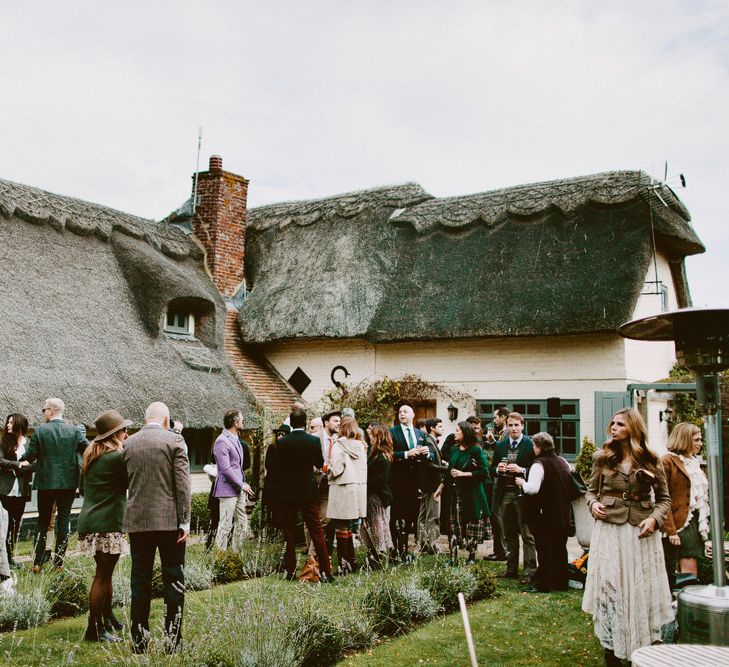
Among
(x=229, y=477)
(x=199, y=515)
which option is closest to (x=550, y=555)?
(x=229, y=477)

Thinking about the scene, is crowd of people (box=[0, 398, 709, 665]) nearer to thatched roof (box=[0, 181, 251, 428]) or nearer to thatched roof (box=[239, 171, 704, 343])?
thatched roof (box=[0, 181, 251, 428])

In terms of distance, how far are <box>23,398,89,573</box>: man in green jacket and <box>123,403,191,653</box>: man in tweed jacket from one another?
3.32 meters

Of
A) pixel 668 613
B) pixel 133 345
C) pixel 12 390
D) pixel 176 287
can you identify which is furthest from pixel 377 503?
pixel 176 287

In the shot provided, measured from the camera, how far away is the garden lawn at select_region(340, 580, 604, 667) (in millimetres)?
6512

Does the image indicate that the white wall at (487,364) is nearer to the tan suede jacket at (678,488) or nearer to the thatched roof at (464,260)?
the thatched roof at (464,260)

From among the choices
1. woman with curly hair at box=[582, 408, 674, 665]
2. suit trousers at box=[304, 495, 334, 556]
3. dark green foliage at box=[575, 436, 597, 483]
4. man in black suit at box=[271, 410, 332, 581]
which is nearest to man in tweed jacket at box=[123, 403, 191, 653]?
man in black suit at box=[271, 410, 332, 581]

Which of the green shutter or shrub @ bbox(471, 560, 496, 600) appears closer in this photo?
shrub @ bbox(471, 560, 496, 600)

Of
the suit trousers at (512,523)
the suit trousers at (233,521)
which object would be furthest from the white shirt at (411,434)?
the suit trousers at (233,521)

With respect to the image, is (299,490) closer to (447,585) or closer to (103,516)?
(447,585)

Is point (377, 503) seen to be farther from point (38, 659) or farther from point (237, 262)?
point (237, 262)

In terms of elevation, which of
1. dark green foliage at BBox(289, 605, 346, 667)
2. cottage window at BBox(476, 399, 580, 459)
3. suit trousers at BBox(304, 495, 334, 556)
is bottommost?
dark green foliage at BBox(289, 605, 346, 667)

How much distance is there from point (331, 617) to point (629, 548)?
8.39 feet

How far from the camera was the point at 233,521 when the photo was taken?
1097 centimetres

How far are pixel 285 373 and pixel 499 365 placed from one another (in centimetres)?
549
